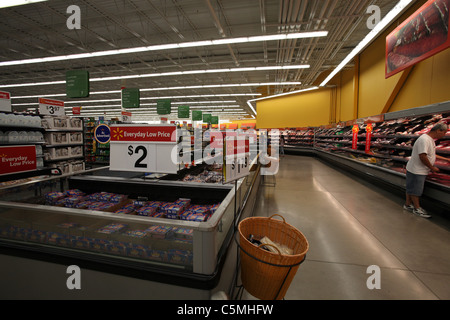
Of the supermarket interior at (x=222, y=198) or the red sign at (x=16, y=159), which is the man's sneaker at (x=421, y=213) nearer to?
the supermarket interior at (x=222, y=198)

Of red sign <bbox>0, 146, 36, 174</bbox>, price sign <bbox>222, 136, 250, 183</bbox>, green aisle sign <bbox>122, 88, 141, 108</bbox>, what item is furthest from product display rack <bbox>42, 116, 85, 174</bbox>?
price sign <bbox>222, 136, 250, 183</bbox>

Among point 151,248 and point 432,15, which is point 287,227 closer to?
point 151,248

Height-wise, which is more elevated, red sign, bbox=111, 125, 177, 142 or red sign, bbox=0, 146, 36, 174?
red sign, bbox=111, 125, 177, 142

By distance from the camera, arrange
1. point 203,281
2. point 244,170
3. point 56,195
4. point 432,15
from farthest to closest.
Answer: point 432,15
point 56,195
point 244,170
point 203,281

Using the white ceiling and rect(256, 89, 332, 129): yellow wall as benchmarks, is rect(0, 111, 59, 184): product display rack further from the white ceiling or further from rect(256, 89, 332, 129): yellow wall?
rect(256, 89, 332, 129): yellow wall

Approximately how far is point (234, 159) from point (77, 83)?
27.3ft

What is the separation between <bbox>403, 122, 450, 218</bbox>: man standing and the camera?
3.67 meters

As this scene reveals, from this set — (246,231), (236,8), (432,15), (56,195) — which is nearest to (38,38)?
(236,8)

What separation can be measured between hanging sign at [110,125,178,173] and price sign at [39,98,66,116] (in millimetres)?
6422

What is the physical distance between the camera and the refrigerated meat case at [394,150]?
13.1ft

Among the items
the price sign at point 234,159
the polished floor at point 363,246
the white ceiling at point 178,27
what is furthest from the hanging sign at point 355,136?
the price sign at point 234,159

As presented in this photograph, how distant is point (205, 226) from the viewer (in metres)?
1.26

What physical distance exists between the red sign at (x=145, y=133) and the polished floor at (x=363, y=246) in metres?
1.69
